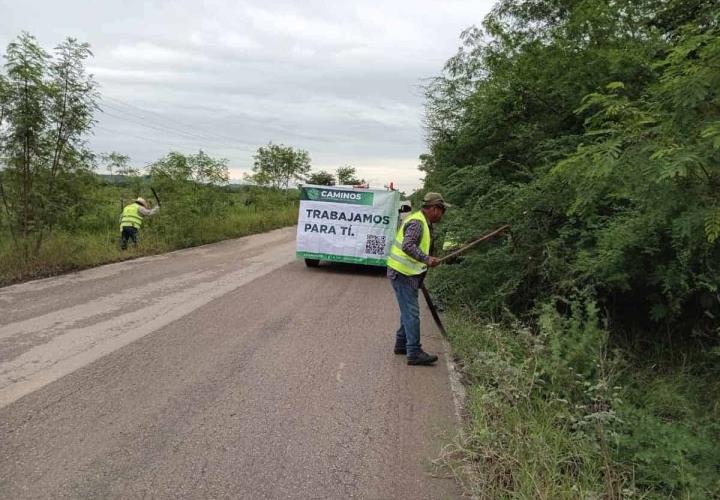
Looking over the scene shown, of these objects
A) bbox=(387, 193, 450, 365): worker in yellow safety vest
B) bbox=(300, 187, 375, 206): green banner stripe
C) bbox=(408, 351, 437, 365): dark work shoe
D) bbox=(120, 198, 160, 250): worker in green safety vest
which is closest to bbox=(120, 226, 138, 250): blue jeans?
bbox=(120, 198, 160, 250): worker in green safety vest

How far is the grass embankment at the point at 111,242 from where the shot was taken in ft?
34.9

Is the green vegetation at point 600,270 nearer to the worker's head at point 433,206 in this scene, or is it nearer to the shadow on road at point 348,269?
the worker's head at point 433,206

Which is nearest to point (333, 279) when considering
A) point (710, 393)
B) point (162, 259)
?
point (162, 259)

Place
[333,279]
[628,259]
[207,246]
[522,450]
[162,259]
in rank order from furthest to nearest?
[207,246] < [162,259] < [333,279] < [628,259] < [522,450]

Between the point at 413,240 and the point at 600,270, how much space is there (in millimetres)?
2044

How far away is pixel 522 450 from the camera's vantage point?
3535mm

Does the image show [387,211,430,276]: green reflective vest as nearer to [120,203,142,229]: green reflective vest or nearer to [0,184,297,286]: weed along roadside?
[0,184,297,286]: weed along roadside

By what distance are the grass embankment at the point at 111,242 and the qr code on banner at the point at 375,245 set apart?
235 inches

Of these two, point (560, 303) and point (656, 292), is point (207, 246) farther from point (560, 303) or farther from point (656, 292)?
point (656, 292)

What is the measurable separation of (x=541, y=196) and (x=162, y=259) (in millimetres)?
9707

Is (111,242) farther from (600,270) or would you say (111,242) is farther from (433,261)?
(600,270)

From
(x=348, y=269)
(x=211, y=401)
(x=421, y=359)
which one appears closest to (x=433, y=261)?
(x=421, y=359)

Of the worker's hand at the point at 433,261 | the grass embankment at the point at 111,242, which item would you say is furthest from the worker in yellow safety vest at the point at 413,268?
the grass embankment at the point at 111,242

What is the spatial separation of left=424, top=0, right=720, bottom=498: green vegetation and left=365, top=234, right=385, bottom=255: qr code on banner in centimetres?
237
